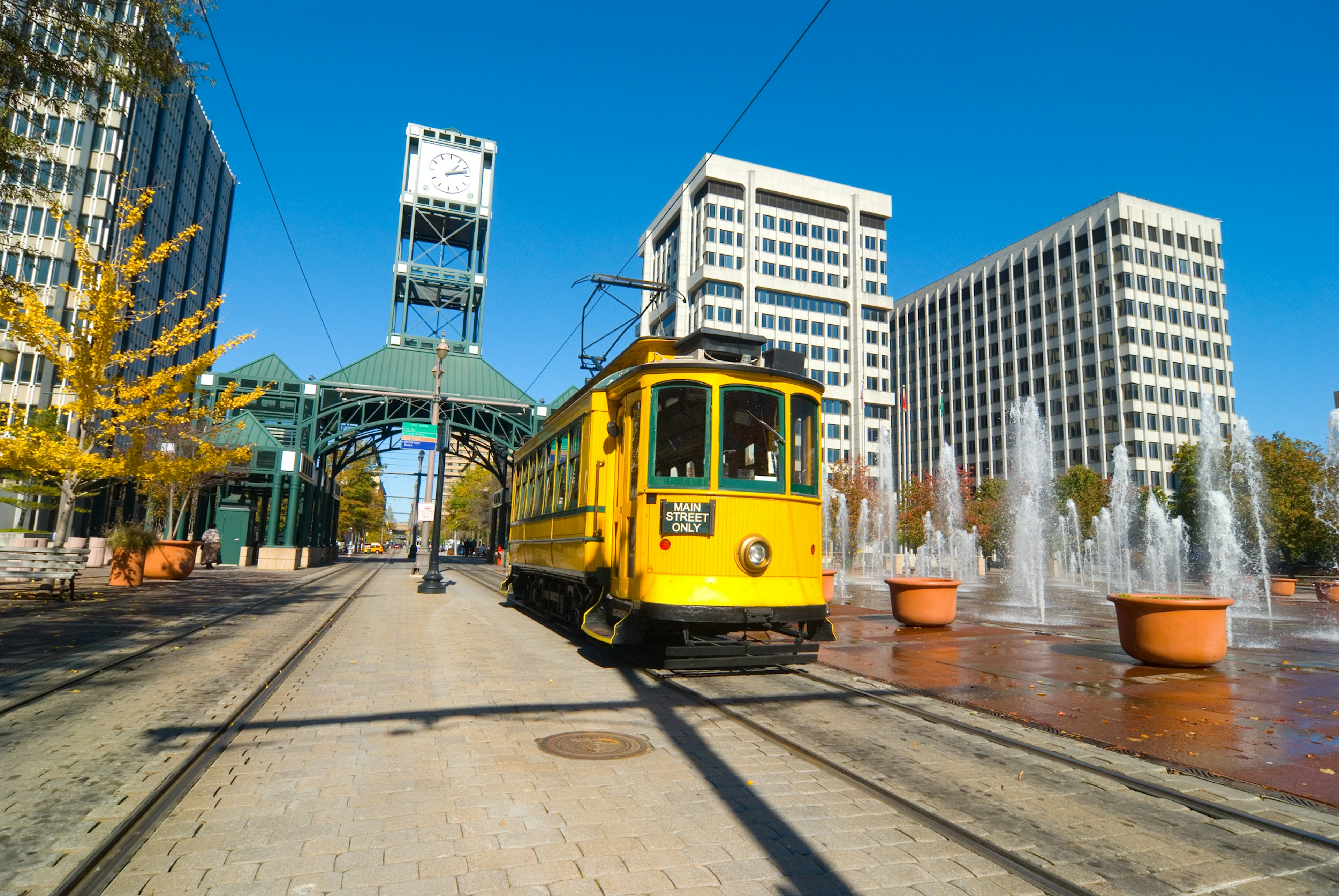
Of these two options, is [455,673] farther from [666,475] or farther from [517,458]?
[517,458]

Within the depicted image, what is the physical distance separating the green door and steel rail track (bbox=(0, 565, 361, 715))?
18.8 metres

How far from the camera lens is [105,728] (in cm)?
537

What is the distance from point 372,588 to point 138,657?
13.5 metres

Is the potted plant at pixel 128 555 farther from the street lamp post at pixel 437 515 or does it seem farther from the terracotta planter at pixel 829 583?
the terracotta planter at pixel 829 583

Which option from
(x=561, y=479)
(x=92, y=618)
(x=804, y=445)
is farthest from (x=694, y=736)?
(x=92, y=618)

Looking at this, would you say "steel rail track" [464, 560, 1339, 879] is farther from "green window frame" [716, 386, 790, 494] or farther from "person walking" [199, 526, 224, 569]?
"person walking" [199, 526, 224, 569]

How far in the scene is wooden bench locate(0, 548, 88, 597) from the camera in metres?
12.7

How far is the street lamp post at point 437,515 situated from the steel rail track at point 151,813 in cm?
1325

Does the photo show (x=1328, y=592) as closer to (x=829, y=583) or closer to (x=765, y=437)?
(x=829, y=583)

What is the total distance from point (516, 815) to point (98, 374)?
14026 mm

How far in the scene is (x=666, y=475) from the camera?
7.86 m

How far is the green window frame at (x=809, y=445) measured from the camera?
26.7 ft

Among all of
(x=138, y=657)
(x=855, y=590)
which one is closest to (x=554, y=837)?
(x=138, y=657)

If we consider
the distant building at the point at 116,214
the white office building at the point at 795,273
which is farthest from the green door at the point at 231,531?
the white office building at the point at 795,273
